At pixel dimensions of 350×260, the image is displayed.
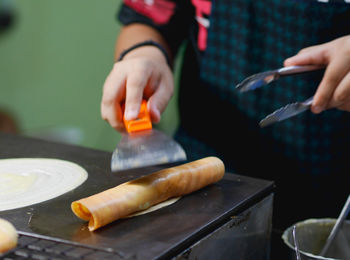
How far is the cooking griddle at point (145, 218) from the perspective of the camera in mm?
840

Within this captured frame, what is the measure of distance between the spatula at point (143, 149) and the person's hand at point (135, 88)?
3 cm

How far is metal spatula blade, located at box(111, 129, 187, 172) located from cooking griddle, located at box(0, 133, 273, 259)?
94 millimetres

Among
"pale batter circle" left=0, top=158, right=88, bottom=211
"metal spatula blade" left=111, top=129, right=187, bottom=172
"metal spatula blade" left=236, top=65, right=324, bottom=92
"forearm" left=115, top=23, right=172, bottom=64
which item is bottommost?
"pale batter circle" left=0, top=158, right=88, bottom=211

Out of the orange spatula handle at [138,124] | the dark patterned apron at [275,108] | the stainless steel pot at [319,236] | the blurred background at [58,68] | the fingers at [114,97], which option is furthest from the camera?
the blurred background at [58,68]

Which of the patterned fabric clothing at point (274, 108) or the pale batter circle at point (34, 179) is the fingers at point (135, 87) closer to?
the pale batter circle at point (34, 179)

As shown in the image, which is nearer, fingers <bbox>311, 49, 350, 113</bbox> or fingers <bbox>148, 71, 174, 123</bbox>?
fingers <bbox>311, 49, 350, 113</bbox>

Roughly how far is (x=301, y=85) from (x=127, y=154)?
597 millimetres

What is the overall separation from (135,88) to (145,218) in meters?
0.38

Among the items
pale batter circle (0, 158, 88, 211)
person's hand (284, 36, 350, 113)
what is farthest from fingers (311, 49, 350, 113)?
pale batter circle (0, 158, 88, 211)

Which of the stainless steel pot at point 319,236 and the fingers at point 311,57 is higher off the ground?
the fingers at point 311,57

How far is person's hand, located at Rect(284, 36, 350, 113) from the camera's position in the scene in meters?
1.09

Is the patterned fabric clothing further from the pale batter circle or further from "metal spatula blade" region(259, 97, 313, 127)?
the pale batter circle

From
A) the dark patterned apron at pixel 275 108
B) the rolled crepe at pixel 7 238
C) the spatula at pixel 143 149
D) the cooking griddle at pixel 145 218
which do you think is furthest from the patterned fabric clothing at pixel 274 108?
the rolled crepe at pixel 7 238

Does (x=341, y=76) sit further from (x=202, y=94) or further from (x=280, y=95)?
(x=202, y=94)
